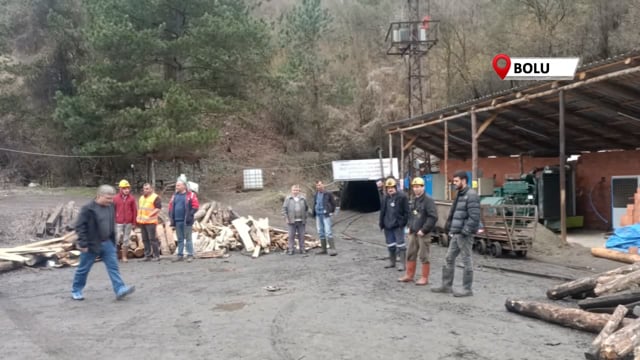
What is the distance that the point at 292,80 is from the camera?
1176 inches

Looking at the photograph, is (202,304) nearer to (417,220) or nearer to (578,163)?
(417,220)

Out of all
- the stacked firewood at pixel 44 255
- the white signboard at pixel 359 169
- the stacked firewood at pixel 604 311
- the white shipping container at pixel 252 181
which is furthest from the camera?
the white shipping container at pixel 252 181

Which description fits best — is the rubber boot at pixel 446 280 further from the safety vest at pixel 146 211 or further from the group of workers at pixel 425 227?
the safety vest at pixel 146 211

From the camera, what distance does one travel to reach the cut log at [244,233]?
15.1m

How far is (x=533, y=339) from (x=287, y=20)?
1433 inches

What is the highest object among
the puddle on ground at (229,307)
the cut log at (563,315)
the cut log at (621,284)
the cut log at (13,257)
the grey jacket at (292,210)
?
the grey jacket at (292,210)

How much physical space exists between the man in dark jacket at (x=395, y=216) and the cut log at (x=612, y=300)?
428 cm

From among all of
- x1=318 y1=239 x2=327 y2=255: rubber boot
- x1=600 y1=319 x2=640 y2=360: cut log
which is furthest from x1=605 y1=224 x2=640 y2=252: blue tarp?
x1=600 y1=319 x2=640 y2=360: cut log

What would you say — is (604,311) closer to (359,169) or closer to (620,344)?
(620,344)

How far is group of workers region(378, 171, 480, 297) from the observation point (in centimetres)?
822

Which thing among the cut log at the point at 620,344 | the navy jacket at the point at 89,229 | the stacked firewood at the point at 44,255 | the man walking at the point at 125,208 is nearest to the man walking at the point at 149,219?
the man walking at the point at 125,208

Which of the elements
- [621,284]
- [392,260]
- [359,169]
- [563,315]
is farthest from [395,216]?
[359,169]

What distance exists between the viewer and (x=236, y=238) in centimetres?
1573

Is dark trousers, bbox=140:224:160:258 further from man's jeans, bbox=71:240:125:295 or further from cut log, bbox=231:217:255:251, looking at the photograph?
man's jeans, bbox=71:240:125:295
